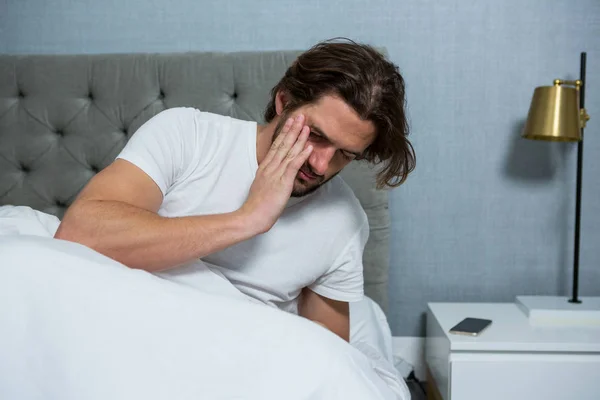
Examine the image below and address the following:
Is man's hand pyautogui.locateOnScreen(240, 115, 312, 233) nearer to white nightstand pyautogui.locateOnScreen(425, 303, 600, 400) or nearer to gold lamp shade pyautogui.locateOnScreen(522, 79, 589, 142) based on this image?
white nightstand pyautogui.locateOnScreen(425, 303, 600, 400)

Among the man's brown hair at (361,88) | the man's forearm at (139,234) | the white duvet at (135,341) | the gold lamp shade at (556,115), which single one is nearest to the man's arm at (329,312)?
the man's brown hair at (361,88)

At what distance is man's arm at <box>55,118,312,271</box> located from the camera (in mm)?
1038

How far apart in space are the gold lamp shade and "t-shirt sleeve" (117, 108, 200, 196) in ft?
3.58

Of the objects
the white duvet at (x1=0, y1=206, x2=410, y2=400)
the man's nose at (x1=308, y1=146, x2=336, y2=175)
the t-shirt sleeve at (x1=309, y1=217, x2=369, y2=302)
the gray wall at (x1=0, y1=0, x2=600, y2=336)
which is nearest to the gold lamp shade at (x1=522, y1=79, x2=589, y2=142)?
the gray wall at (x1=0, y1=0, x2=600, y2=336)

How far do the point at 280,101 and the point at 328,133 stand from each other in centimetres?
18

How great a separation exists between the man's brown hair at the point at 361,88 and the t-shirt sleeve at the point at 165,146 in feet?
0.75

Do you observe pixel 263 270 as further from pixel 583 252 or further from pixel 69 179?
pixel 583 252

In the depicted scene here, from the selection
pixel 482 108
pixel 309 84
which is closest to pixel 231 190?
pixel 309 84

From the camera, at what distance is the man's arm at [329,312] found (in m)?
1.45

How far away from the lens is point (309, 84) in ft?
4.12

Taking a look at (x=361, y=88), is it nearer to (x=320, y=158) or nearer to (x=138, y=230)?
(x=320, y=158)

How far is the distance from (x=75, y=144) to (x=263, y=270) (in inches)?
39.2

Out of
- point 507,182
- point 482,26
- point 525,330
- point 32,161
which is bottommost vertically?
point 525,330

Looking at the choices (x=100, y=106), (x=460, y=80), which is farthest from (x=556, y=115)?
(x=100, y=106)
